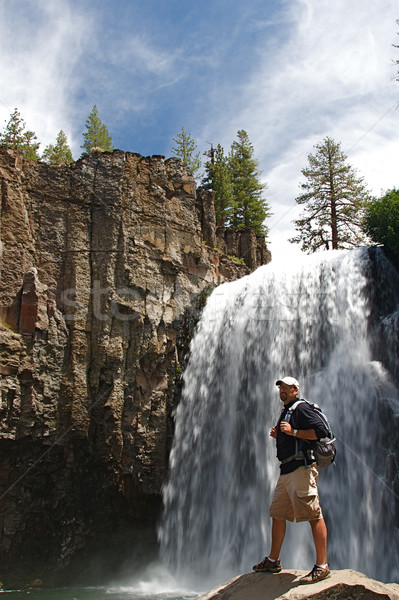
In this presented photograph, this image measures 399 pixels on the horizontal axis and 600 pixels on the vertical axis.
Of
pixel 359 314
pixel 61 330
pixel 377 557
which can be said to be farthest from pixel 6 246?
pixel 377 557

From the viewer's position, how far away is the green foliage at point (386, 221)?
538 inches

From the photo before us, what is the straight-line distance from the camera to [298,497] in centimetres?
540

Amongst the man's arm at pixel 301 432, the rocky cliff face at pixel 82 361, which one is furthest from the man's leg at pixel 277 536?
the rocky cliff face at pixel 82 361

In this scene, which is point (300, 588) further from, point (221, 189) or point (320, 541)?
point (221, 189)

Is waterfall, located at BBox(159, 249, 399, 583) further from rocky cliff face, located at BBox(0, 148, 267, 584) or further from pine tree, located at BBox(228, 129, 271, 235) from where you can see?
pine tree, located at BBox(228, 129, 271, 235)

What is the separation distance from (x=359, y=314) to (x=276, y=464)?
3.92 m

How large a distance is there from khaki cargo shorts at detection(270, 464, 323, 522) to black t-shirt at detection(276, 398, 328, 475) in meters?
0.07

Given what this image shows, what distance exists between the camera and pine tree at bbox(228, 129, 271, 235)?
1169 inches

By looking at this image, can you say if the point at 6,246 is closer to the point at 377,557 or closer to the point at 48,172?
the point at 48,172

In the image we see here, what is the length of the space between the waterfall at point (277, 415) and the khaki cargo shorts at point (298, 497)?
4832mm

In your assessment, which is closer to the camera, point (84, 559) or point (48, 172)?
point (84, 559)

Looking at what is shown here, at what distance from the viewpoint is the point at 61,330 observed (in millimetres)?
11961

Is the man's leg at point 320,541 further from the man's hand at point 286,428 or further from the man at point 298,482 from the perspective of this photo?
the man's hand at point 286,428

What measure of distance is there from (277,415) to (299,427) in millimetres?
6436
